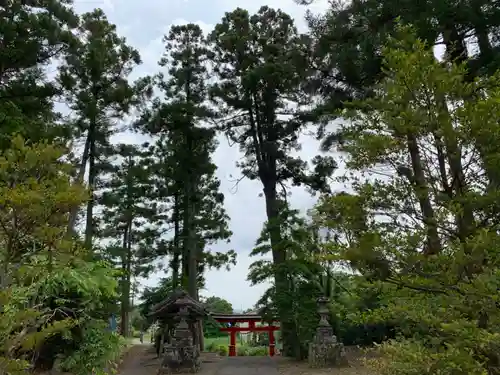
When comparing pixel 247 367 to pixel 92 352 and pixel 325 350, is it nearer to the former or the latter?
pixel 325 350

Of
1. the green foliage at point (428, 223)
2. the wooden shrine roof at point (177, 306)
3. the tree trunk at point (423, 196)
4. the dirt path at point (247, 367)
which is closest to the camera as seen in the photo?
the green foliage at point (428, 223)

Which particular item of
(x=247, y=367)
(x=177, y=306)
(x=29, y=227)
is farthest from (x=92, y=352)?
(x=247, y=367)

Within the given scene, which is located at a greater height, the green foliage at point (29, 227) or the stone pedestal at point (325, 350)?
the green foliage at point (29, 227)

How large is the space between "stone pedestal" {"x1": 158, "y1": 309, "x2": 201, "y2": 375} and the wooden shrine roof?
103 cm

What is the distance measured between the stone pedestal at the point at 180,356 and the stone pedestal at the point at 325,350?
2.88 metres

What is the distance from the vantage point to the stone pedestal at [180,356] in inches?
418

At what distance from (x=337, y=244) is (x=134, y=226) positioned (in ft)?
57.8

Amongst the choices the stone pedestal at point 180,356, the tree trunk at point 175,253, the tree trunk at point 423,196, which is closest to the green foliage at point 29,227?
the tree trunk at point 423,196

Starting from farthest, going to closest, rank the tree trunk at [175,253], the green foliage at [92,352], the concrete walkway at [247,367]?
the tree trunk at [175,253] < the concrete walkway at [247,367] < the green foliage at [92,352]

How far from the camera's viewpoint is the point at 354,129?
158 inches

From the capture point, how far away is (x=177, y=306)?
39.9 feet

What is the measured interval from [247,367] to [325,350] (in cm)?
214

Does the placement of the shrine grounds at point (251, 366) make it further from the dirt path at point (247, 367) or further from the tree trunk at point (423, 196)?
the tree trunk at point (423, 196)

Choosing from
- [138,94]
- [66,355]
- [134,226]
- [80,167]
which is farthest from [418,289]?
[134,226]
